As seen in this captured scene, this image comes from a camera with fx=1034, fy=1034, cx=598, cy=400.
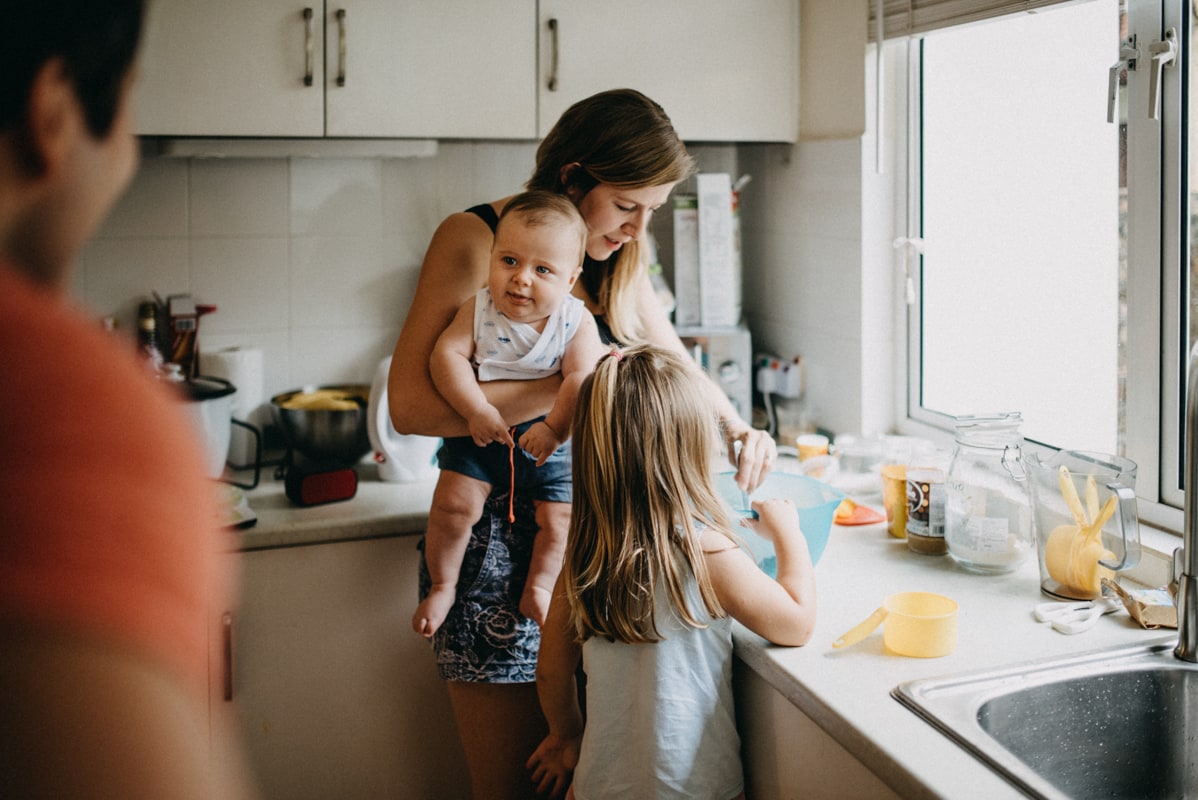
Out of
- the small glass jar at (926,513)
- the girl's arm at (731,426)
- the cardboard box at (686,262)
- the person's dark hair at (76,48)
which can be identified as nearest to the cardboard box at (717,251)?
the cardboard box at (686,262)

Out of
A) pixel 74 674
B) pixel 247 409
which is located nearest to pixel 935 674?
pixel 74 674

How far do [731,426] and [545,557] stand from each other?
1.20 feet

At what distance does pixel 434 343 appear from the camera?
157 centimetres

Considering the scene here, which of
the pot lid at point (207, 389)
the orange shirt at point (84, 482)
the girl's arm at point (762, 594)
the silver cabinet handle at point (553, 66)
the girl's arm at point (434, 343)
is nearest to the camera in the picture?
the orange shirt at point (84, 482)

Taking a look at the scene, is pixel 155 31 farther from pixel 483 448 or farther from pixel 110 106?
pixel 110 106

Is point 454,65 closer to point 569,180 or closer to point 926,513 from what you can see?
point 569,180

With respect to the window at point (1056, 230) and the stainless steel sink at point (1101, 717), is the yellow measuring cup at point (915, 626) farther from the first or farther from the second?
the window at point (1056, 230)

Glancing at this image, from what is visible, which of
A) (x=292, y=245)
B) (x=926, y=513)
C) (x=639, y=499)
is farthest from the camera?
(x=292, y=245)

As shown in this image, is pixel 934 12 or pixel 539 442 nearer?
pixel 539 442

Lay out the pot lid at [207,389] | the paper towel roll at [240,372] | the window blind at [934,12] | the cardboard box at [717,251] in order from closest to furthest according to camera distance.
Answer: the window blind at [934,12], the pot lid at [207,389], the paper towel roll at [240,372], the cardboard box at [717,251]

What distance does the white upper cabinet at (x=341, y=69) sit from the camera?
6.48 feet

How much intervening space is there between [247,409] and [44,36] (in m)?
2.14

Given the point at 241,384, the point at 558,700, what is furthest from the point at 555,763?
the point at 241,384

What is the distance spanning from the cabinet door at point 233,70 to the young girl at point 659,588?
1031 mm
